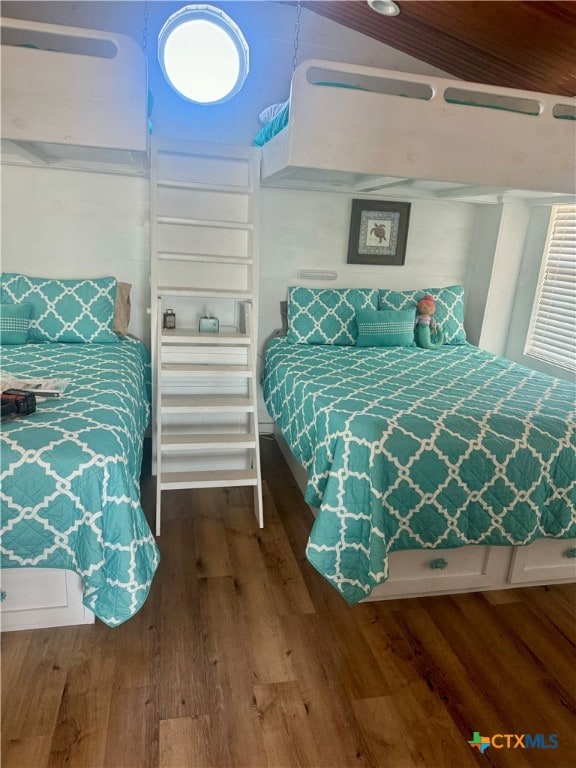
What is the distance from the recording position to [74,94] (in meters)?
1.84

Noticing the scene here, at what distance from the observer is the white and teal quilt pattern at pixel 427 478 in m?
1.76

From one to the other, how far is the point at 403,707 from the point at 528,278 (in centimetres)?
307

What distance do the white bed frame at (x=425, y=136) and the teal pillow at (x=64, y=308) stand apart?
1.36 m

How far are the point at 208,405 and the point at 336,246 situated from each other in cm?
161

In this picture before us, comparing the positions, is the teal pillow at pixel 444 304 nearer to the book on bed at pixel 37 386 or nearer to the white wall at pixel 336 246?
the white wall at pixel 336 246

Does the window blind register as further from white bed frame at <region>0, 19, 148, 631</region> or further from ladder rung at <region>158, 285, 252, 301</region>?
white bed frame at <region>0, 19, 148, 631</region>

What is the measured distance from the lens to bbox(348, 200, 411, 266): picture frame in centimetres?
342

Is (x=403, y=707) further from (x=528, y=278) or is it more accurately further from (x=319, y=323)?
(x=528, y=278)

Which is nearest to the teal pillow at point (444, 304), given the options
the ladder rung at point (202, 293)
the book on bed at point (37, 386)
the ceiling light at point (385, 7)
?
the ladder rung at point (202, 293)

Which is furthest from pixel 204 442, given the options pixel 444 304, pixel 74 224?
pixel 444 304

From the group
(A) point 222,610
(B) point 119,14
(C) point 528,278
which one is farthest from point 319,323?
(B) point 119,14

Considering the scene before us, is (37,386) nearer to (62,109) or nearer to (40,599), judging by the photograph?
(40,599)

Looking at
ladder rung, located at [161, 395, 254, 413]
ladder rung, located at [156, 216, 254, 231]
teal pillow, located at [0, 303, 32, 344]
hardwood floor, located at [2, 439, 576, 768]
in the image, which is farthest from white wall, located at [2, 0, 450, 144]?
hardwood floor, located at [2, 439, 576, 768]

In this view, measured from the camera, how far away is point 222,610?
189 centimetres
